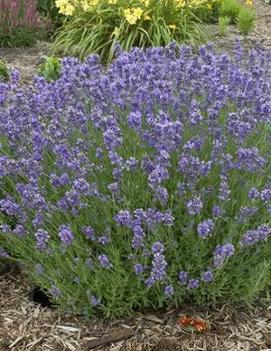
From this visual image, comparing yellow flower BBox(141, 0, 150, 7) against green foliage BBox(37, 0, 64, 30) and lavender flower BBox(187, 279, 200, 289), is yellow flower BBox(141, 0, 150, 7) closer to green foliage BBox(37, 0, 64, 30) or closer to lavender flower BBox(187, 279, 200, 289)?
green foliage BBox(37, 0, 64, 30)

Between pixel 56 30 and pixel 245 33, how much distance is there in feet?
8.29

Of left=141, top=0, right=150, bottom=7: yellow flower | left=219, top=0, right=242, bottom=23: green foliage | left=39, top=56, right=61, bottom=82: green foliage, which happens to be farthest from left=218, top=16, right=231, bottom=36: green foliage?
left=39, top=56, right=61, bottom=82: green foliage

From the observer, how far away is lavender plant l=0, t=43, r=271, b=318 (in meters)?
2.83

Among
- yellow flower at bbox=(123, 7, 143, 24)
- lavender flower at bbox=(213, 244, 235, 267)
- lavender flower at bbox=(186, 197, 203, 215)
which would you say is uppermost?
lavender flower at bbox=(186, 197, 203, 215)

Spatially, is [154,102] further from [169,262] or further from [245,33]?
[245,33]

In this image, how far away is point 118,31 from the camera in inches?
281

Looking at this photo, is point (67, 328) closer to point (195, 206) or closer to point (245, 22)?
point (195, 206)

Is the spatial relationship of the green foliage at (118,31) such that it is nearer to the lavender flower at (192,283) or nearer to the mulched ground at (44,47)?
the mulched ground at (44,47)

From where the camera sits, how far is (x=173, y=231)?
9.87 ft

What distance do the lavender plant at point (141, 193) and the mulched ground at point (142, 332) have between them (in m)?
0.09

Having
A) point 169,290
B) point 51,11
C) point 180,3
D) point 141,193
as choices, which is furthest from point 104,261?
point 51,11

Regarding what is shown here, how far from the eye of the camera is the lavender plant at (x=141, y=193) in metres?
2.83

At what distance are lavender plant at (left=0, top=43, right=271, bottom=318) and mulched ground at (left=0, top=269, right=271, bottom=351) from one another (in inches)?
3.4

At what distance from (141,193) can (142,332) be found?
2.25 feet
